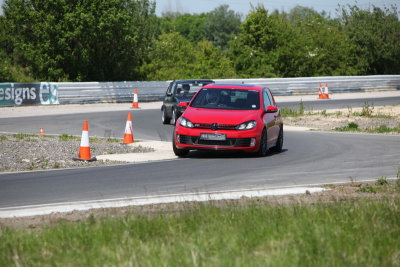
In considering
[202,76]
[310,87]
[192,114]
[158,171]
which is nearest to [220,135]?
[192,114]

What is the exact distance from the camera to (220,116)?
1595 cm

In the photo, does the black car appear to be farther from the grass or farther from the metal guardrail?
the metal guardrail

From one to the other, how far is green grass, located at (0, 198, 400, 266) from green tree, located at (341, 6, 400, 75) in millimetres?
63492

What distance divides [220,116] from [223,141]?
1.81 ft

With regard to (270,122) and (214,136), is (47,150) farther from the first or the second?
(270,122)

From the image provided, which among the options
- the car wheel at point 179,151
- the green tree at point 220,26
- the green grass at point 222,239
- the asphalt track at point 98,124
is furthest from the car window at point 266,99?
the green tree at point 220,26

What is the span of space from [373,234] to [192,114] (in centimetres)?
914

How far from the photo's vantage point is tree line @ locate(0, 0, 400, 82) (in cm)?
4597

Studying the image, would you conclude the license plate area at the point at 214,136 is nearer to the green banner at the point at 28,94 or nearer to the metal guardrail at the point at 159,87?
the green banner at the point at 28,94

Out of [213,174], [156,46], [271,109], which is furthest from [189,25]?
[213,174]

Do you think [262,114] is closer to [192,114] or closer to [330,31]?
[192,114]

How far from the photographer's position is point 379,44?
71.2m

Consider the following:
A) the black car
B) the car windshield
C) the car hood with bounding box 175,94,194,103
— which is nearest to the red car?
the car windshield

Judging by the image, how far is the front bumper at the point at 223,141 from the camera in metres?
15.7
